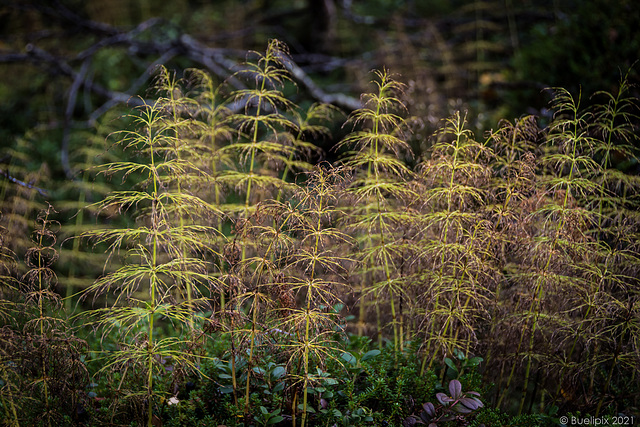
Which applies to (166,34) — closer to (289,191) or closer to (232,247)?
(289,191)

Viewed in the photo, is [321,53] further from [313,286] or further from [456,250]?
[313,286]

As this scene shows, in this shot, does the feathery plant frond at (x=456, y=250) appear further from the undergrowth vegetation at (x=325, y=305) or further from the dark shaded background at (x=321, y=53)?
the dark shaded background at (x=321, y=53)

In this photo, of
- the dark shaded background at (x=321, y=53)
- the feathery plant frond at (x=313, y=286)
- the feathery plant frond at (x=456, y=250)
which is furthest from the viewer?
the dark shaded background at (x=321, y=53)

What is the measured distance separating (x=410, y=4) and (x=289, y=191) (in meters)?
6.44

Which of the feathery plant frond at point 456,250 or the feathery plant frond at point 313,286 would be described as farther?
the feathery plant frond at point 456,250

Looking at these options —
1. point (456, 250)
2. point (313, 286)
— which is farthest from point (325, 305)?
point (456, 250)

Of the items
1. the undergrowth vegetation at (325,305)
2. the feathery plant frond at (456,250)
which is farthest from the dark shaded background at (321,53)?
the undergrowth vegetation at (325,305)

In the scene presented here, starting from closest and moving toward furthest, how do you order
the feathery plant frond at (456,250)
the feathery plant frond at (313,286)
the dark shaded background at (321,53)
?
the feathery plant frond at (313,286)
the feathery plant frond at (456,250)
the dark shaded background at (321,53)

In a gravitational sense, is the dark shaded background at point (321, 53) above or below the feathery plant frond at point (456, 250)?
above

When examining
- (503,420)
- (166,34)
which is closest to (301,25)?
(166,34)

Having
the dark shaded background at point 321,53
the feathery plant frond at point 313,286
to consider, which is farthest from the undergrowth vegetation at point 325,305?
the dark shaded background at point 321,53

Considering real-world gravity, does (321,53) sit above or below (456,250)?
above

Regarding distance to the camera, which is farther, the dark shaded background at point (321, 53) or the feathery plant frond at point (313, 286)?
the dark shaded background at point (321, 53)

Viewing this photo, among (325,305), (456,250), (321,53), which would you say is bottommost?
(325,305)
